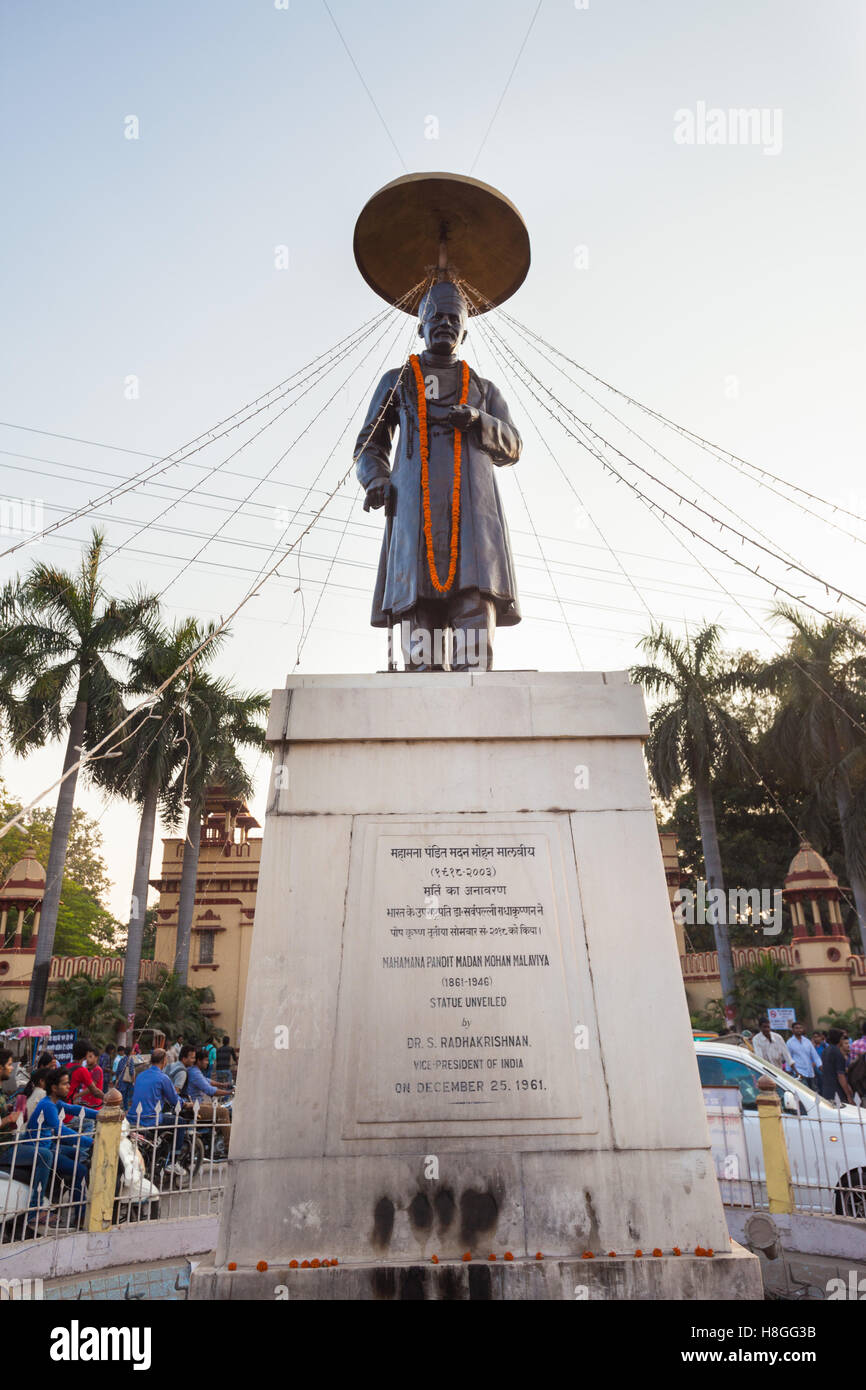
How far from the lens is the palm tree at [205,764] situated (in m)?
21.8

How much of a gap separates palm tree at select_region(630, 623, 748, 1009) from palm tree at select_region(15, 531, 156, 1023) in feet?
40.1

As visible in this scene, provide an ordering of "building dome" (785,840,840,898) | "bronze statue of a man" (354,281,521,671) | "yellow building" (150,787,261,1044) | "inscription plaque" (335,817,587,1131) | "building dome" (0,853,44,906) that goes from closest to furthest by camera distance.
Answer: "inscription plaque" (335,817,587,1131)
"bronze statue of a man" (354,281,521,671)
"building dome" (785,840,840,898)
"building dome" (0,853,44,906)
"yellow building" (150,787,261,1044)

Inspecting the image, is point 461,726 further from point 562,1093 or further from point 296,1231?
point 296,1231

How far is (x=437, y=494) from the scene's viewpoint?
5438mm

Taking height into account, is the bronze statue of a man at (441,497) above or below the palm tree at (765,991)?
above

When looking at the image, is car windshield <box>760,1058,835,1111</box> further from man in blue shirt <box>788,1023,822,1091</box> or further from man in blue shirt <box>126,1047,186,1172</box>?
man in blue shirt <box>126,1047,186,1172</box>

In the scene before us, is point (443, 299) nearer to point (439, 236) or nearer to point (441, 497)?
point (439, 236)

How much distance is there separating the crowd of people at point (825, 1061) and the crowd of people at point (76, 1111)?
244 inches

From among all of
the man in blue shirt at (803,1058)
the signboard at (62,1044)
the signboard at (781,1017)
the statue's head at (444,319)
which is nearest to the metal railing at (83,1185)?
the statue's head at (444,319)

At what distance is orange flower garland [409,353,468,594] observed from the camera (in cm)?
522

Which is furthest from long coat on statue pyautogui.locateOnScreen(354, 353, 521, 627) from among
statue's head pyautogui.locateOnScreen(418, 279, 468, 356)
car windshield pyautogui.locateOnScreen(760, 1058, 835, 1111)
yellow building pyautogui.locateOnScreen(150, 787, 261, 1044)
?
yellow building pyautogui.locateOnScreen(150, 787, 261, 1044)

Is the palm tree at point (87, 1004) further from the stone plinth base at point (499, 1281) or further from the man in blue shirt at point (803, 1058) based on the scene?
the stone plinth base at point (499, 1281)
